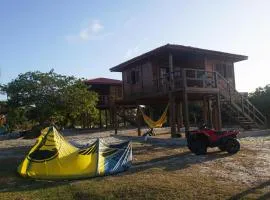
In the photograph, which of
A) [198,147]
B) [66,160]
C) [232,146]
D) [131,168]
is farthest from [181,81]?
[66,160]

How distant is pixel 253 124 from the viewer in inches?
822

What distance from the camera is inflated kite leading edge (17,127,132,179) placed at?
978cm

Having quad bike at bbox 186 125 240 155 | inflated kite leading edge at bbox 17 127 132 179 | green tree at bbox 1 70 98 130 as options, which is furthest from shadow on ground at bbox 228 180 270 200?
green tree at bbox 1 70 98 130

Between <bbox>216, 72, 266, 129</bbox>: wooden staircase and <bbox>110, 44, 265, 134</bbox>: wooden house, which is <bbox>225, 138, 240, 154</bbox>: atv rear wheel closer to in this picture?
<bbox>110, 44, 265, 134</bbox>: wooden house

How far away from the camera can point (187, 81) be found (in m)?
22.1

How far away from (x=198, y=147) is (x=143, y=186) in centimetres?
528

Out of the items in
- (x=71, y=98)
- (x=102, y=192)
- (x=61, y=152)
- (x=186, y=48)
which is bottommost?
(x=102, y=192)

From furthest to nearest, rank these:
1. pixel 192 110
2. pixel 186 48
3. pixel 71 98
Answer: pixel 192 110, pixel 71 98, pixel 186 48

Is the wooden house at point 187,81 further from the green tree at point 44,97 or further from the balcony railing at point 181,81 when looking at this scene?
the green tree at point 44,97

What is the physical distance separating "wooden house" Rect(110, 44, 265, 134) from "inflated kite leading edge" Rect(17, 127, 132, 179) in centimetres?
860

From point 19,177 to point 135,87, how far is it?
15012 millimetres

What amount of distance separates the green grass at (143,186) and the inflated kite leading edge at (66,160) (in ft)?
1.04

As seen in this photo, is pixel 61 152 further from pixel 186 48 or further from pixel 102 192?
pixel 186 48

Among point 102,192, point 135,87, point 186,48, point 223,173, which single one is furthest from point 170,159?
point 135,87
